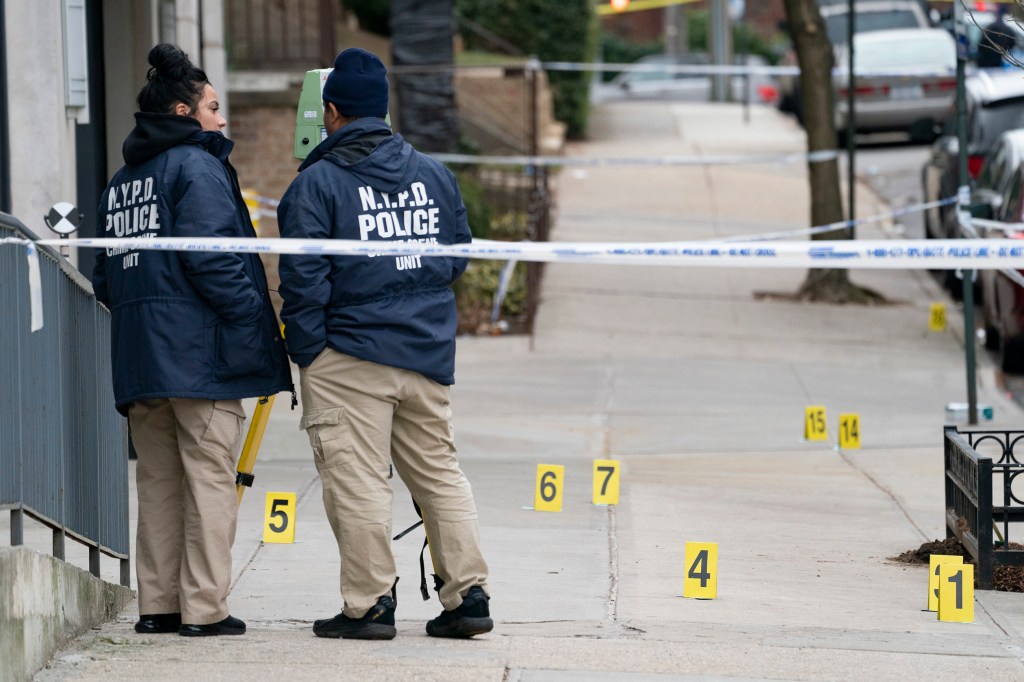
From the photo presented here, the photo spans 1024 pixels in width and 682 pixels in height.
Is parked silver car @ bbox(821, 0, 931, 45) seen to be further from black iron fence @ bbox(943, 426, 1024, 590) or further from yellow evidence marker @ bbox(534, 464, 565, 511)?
black iron fence @ bbox(943, 426, 1024, 590)

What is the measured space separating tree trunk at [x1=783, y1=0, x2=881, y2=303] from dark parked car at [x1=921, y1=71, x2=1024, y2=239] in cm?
110

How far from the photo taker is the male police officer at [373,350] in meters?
4.95

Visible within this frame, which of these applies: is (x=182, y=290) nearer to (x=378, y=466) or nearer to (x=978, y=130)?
(x=378, y=466)

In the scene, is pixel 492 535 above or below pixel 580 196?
below

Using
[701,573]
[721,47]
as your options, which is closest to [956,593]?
[701,573]

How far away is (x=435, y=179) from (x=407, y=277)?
0.39 metres

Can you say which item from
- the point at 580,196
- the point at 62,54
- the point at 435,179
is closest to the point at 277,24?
the point at 580,196

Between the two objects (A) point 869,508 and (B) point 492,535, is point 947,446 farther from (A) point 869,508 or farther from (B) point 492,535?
(B) point 492,535

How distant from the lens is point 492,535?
7.00 m

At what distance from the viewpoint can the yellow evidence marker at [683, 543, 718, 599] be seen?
5953 millimetres

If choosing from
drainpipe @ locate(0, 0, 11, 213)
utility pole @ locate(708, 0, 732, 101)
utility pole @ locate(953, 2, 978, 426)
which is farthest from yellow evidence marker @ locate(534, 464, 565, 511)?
utility pole @ locate(708, 0, 732, 101)

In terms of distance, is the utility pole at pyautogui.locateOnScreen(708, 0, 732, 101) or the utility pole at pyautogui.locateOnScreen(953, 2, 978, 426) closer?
the utility pole at pyautogui.locateOnScreen(953, 2, 978, 426)

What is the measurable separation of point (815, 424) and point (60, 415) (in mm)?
5827

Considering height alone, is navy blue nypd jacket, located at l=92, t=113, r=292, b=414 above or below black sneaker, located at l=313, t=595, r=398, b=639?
above
